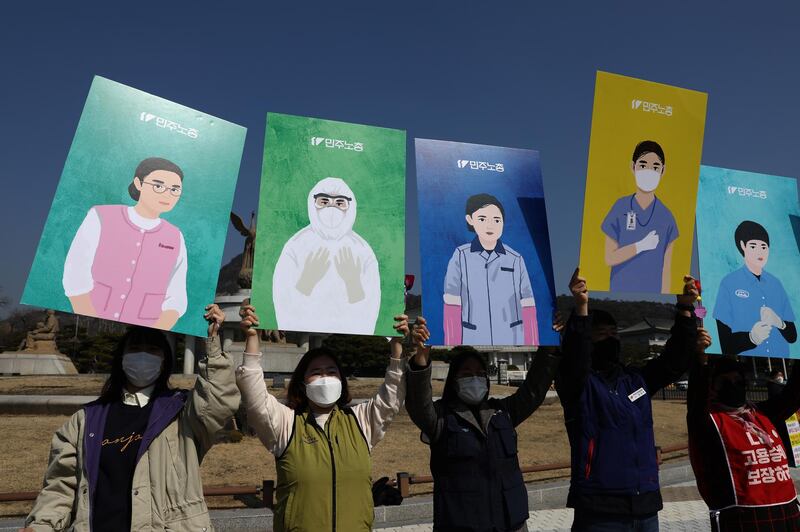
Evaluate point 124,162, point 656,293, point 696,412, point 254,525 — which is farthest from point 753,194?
point 254,525

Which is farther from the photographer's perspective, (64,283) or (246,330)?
(246,330)

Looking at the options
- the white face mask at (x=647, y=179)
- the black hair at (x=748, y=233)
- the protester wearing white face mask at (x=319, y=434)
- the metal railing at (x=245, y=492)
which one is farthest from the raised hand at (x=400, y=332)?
the black hair at (x=748, y=233)

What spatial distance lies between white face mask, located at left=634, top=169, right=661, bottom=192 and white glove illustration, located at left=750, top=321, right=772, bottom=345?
158 cm

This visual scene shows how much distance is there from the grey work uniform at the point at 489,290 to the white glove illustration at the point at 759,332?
2.21 meters

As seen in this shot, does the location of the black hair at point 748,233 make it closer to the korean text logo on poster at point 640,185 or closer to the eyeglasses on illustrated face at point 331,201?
the korean text logo on poster at point 640,185

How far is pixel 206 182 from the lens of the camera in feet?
13.4

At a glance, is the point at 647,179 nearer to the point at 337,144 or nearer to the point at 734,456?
the point at 734,456

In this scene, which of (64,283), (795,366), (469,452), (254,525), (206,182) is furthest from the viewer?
(254,525)

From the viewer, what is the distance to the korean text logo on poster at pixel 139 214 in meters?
3.57

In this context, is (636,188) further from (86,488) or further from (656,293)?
(86,488)

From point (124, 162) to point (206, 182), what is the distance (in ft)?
1.71

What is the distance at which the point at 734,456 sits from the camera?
14.1ft

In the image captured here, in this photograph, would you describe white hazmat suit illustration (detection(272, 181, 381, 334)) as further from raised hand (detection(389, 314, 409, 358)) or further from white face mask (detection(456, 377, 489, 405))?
white face mask (detection(456, 377, 489, 405))

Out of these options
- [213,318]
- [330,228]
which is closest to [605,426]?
[330,228]
